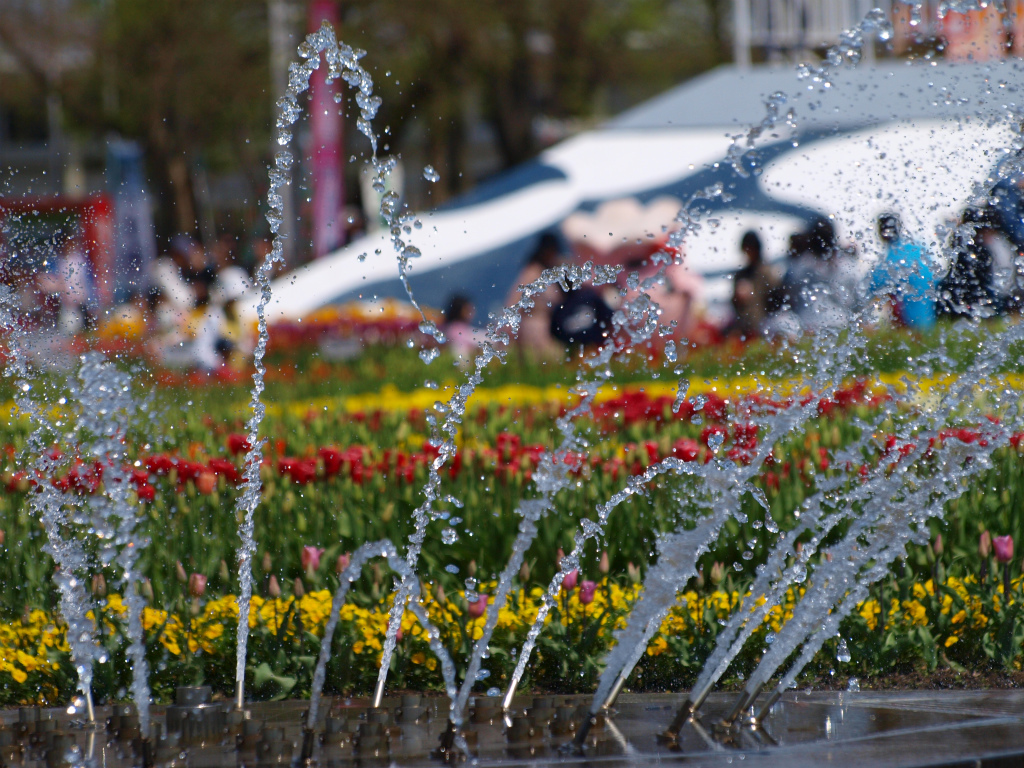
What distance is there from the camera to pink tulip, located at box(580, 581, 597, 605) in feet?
13.3

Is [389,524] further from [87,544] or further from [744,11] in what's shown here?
[744,11]

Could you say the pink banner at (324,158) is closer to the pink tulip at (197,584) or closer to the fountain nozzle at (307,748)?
the pink tulip at (197,584)

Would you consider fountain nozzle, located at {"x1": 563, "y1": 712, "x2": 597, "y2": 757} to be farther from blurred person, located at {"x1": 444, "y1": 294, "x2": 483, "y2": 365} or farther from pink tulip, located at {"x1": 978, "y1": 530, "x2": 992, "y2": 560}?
blurred person, located at {"x1": 444, "y1": 294, "x2": 483, "y2": 365}

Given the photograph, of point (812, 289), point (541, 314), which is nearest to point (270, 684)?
point (812, 289)

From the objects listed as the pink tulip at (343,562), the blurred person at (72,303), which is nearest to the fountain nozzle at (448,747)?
the pink tulip at (343,562)

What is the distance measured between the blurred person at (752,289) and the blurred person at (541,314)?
1.41m

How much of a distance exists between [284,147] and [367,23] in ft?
86.3

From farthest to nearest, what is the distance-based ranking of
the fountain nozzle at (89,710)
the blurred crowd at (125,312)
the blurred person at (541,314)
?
the blurred person at (541,314) → the blurred crowd at (125,312) → the fountain nozzle at (89,710)

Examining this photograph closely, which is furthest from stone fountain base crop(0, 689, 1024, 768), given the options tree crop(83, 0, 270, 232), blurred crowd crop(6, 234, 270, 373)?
tree crop(83, 0, 270, 232)

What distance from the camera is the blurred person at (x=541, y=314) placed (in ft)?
33.2

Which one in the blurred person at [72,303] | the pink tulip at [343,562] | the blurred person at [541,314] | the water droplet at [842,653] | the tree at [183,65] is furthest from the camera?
the tree at [183,65]

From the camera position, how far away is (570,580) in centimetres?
406

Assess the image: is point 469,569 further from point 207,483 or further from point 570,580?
point 207,483

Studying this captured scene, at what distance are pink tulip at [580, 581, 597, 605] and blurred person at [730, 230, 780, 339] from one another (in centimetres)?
600
